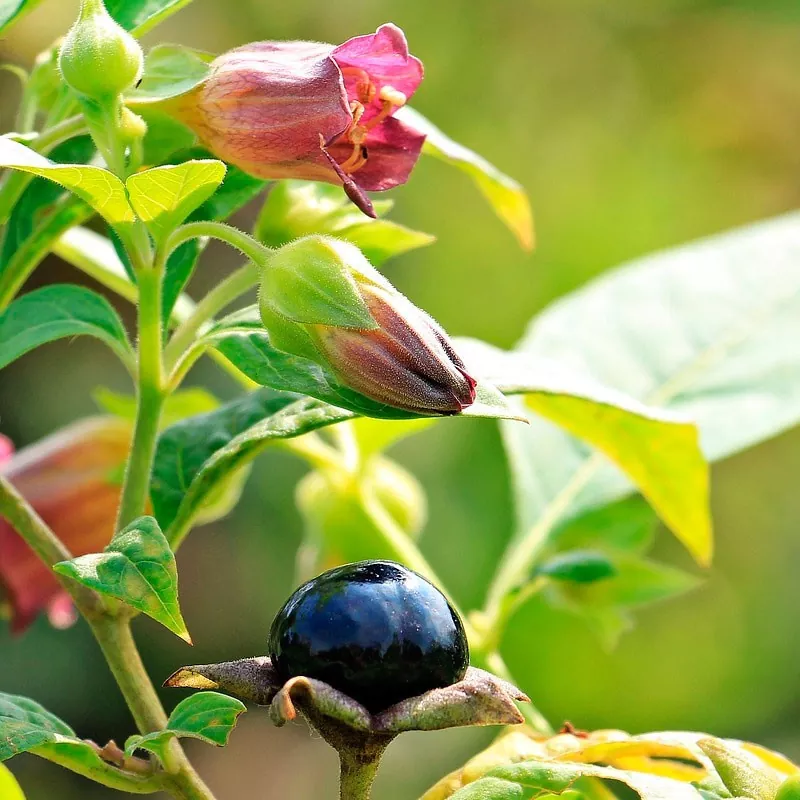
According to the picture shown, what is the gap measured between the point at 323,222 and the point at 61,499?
0.42 meters

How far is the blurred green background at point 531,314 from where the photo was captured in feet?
Answer: 8.74

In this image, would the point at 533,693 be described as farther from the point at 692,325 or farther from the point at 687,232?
the point at 692,325

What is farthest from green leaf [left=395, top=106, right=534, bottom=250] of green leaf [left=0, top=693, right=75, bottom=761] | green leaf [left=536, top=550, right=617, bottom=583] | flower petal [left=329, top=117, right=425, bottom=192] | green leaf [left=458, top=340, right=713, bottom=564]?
green leaf [left=0, top=693, right=75, bottom=761]

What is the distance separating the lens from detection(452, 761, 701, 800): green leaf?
572 mm

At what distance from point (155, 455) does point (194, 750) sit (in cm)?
291

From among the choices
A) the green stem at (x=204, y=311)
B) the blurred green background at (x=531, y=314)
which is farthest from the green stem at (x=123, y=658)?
the blurred green background at (x=531, y=314)

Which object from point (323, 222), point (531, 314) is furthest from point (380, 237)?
point (531, 314)

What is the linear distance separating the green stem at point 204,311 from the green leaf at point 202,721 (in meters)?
0.18

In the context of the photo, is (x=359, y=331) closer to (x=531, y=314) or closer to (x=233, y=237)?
(x=233, y=237)

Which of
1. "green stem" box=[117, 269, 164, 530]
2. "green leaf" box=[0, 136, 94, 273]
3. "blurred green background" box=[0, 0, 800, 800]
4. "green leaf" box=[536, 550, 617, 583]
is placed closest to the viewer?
"green stem" box=[117, 269, 164, 530]

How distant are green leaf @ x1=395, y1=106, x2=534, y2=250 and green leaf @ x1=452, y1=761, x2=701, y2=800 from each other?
1.04ft

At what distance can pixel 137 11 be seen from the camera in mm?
707

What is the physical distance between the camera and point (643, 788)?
0.59 metres

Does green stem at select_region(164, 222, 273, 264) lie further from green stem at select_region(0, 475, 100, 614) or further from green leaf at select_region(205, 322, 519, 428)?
green stem at select_region(0, 475, 100, 614)
